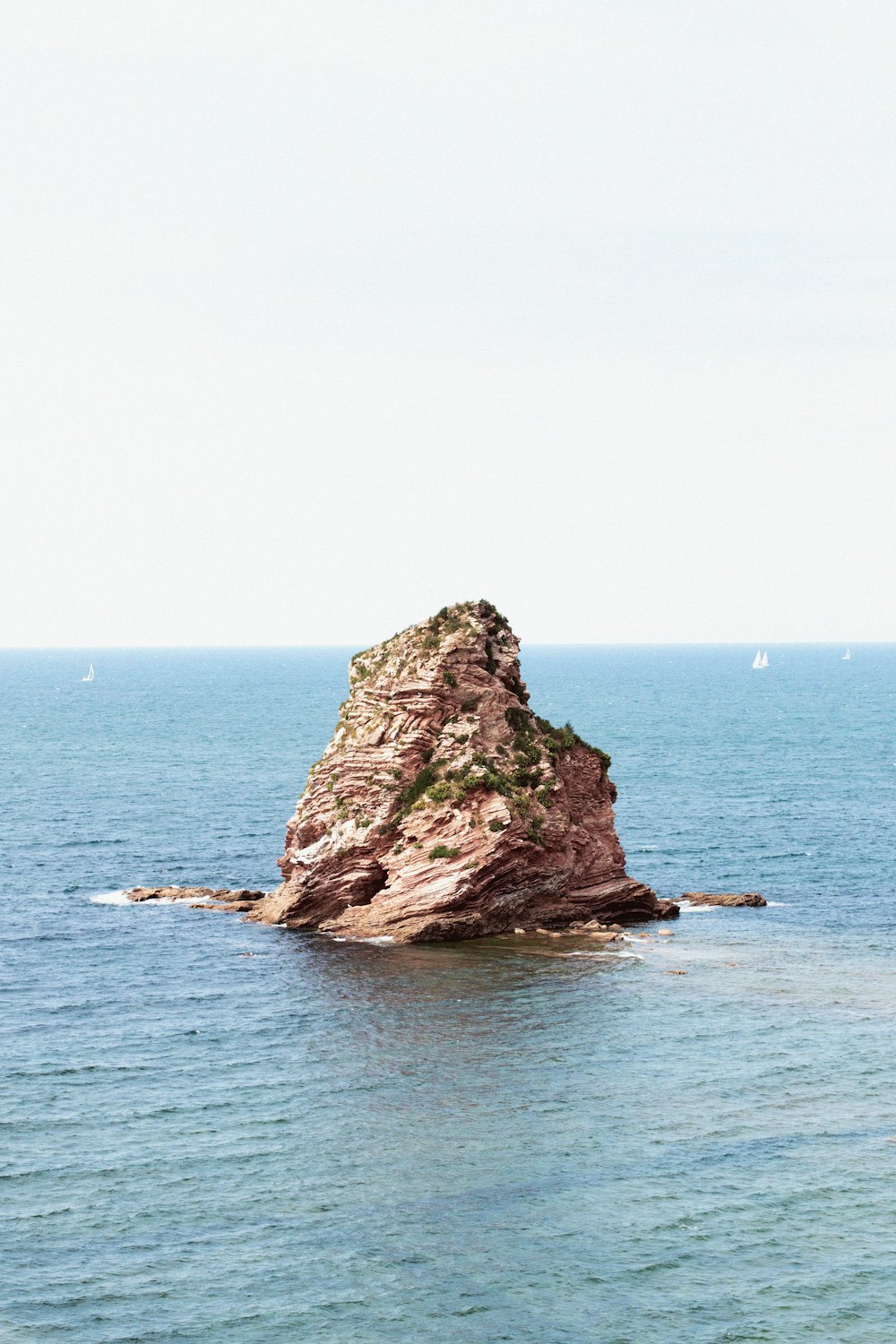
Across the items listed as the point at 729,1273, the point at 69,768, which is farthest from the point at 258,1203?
the point at 69,768

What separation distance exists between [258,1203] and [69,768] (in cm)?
11820

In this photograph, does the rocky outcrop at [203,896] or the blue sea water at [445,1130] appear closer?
the blue sea water at [445,1130]

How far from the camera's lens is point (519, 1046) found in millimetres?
57938

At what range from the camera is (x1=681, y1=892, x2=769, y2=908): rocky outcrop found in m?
86.1

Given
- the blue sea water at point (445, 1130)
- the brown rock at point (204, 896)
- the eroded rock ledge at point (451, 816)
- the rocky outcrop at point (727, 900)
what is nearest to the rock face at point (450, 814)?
the eroded rock ledge at point (451, 816)

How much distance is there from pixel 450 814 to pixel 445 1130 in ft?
91.3

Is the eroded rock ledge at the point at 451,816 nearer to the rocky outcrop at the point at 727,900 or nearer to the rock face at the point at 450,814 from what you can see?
the rock face at the point at 450,814

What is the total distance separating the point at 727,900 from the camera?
8669 cm

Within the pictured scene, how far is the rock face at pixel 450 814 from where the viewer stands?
7550cm

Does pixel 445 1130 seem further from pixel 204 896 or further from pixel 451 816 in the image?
pixel 204 896

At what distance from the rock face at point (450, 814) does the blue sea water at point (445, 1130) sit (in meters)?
3.11

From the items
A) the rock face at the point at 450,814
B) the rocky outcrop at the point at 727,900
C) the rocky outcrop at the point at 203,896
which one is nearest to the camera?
the rock face at the point at 450,814

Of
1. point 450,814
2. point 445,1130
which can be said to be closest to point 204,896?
point 450,814

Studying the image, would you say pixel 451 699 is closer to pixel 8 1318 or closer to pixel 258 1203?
pixel 258 1203
